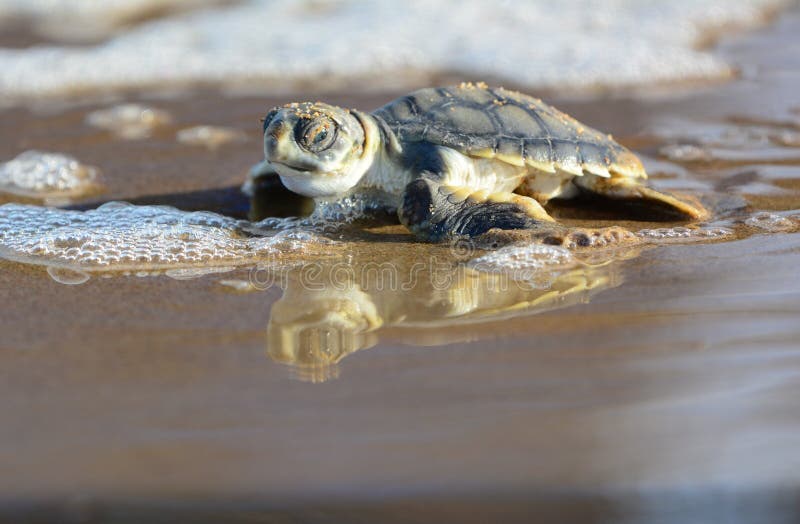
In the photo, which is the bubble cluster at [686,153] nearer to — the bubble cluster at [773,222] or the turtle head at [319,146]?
the bubble cluster at [773,222]

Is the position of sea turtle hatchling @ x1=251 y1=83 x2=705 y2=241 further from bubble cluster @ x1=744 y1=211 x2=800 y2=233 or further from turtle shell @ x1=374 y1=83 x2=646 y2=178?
bubble cluster @ x1=744 y1=211 x2=800 y2=233

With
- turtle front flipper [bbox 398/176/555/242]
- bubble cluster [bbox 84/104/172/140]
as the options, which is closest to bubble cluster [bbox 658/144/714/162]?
turtle front flipper [bbox 398/176/555/242]

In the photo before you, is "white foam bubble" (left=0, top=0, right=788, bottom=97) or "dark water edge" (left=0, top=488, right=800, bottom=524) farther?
"white foam bubble" (left=0, top=0, right=788, bottom=97)

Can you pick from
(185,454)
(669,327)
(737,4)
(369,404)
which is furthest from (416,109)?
(737,4)

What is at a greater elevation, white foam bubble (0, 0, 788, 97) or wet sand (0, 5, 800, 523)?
white foam bubble (0, 0, 788, 97)

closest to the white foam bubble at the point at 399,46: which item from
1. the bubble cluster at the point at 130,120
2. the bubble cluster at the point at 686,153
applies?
the bubble cluster at the point at 130,120

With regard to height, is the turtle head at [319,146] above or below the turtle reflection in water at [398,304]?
above
